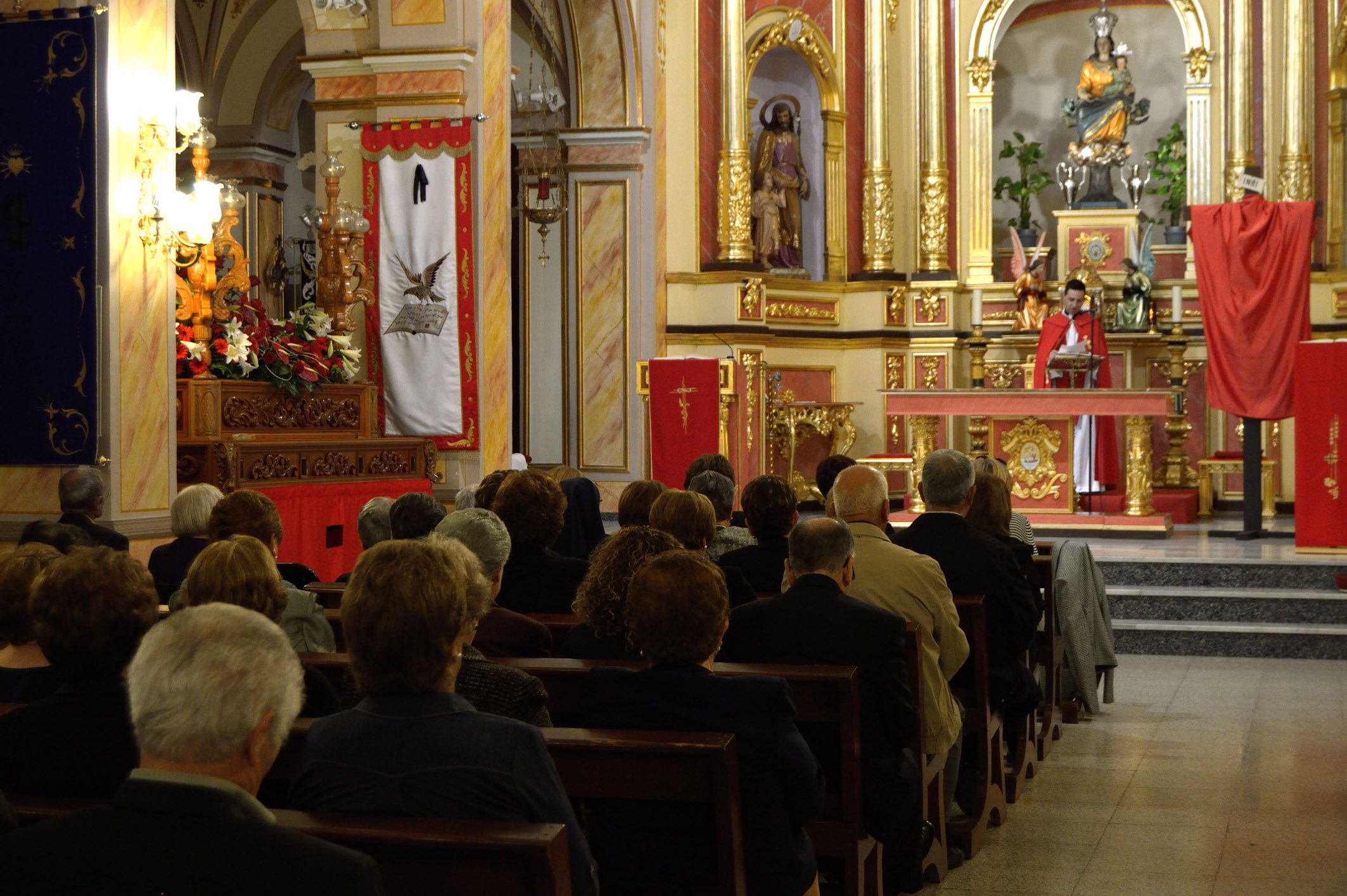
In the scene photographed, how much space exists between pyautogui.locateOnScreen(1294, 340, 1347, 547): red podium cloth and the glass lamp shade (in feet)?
21.3

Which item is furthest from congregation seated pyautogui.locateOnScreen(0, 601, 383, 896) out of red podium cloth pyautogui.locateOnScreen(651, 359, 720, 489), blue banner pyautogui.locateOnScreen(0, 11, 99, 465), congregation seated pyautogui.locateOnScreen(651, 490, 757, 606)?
red podium cloth pyautogui.locateOnScreen(651, 359, 720, 489)

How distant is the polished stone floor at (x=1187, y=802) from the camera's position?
4.55 m

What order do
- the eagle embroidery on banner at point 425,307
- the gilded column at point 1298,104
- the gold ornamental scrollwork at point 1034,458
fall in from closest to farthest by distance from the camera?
the eagle embroidery on banner at point 425,307 → the gold ornamental scrollwork at point 1034,458 → the gilded column at point 1298,104

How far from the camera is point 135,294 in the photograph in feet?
21.8

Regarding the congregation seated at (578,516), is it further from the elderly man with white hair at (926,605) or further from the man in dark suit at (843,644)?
the man in dark suit at (843,644)

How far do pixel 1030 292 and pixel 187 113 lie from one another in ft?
30.5

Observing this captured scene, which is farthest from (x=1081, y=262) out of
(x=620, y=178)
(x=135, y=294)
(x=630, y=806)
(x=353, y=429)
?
(x=630, y=806)

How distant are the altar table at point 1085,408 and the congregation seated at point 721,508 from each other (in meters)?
6.51

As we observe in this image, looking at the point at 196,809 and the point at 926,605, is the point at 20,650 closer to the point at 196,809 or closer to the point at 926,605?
the point at 196,809

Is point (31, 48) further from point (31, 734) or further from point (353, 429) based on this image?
point (31, 734)

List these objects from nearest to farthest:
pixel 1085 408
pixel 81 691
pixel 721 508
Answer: pixel 81 691
pixel 721 508
pixel 1085 408

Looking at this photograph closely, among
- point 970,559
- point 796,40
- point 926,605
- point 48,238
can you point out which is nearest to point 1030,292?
point 796,40

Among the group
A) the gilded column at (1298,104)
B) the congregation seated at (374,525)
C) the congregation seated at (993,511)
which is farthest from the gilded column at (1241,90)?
the congregation seated at (374,525)

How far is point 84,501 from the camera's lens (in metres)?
5.41
